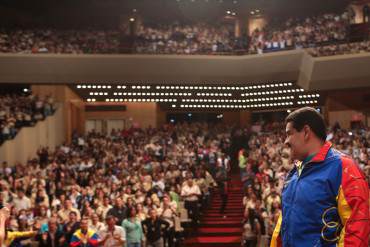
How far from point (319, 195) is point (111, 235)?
30.0 feet

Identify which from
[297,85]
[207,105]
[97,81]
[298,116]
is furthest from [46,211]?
[207,105]

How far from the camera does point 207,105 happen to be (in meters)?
36.6

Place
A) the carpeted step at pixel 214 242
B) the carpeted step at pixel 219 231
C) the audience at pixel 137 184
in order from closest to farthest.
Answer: the audience at pixel 137 184 < the carpeted step at pixel 214 242 < the carpeted step at pixel 219 231

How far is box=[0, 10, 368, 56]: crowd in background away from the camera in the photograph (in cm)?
2764

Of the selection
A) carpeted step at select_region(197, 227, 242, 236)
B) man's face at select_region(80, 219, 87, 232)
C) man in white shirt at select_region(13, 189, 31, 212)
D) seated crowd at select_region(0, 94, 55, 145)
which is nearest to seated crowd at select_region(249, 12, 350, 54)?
seated crowd at select_region(0, 94, 55, 145)

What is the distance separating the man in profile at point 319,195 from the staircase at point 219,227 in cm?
1241

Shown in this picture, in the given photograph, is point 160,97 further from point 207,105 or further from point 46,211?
point 46,211

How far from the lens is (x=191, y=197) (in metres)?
16.8

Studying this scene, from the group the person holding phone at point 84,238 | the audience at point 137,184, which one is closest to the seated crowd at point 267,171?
the audience at point 137,184

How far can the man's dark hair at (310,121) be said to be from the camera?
3.32 m

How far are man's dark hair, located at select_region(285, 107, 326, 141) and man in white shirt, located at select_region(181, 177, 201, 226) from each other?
13433 millimetres

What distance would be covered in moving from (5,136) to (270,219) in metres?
12.2

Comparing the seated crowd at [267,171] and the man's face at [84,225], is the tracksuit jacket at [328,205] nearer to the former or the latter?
the seated crowd at [267,171]

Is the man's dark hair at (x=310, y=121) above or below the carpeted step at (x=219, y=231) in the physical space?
above
